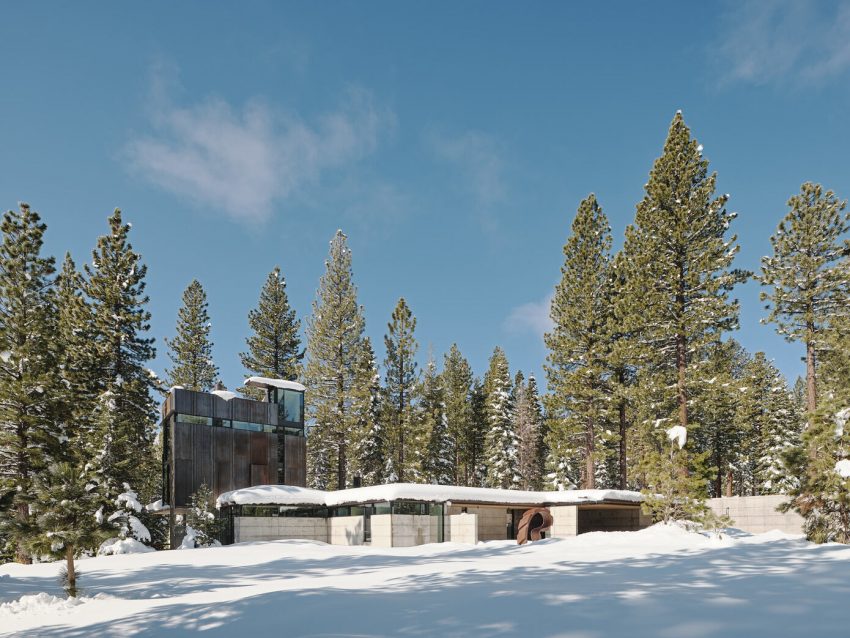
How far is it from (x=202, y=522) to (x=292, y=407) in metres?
9.62

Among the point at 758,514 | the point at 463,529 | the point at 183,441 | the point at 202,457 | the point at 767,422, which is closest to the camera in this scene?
the point at 463,529

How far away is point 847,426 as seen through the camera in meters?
16.8

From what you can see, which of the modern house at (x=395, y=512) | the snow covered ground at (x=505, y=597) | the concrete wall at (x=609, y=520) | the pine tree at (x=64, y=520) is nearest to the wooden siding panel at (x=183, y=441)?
the modern house at (x=395, y=512)

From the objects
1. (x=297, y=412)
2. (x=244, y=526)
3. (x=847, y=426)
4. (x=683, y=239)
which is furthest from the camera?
(x=297, y=412)

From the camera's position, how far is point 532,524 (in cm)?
2512

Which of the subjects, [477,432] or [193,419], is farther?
[477,432]

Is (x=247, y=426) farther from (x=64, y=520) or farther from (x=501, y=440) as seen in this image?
(x=501, y=440)

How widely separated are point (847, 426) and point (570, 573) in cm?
1016

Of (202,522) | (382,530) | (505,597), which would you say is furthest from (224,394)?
(505,597)

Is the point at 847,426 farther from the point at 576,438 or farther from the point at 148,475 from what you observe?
the point at 148,475

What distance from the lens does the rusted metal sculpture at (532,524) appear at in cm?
2408

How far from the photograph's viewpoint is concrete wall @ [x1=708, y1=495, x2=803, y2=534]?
28.9m

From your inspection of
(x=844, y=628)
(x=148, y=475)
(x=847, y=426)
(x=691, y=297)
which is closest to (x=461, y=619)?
(x=844, y=628)

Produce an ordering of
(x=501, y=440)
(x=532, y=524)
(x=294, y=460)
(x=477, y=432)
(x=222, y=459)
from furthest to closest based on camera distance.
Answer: (x=477, y=432) → (x=501, y=440) → (x=294, y=460) → (x=222, y=459) → (x=532, y=524)
